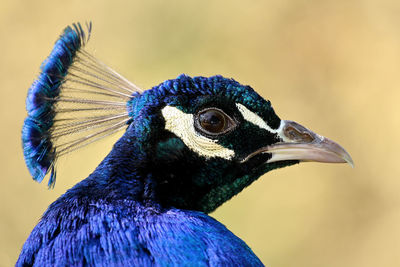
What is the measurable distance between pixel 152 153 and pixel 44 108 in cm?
27

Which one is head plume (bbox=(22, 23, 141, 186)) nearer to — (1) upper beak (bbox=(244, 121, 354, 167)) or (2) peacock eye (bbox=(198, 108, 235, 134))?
(2) peacock eye (bbox=(198, 108, 235, 134))

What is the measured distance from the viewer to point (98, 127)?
4.84 ft

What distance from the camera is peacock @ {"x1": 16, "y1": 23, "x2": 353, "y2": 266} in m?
1.15

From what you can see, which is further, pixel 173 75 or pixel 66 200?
pixel 173 75

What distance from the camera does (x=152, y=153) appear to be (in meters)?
1.34

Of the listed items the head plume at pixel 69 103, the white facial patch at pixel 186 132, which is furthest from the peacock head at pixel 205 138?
the head plume at pixel 69 103

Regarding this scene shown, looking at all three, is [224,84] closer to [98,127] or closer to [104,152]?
[98,127]

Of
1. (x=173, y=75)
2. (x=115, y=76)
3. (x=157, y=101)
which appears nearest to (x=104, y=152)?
(x=173, y=75)

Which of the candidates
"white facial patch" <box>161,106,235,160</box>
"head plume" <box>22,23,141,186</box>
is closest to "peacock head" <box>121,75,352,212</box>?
"white facial patch" <box>161,106,235,160</box>

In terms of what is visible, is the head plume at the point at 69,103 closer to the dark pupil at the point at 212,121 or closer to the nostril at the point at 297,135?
the dark pupil at the point at 212,121

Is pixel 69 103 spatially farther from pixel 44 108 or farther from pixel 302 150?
pixel 302 150

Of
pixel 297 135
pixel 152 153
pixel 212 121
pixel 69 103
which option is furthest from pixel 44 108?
pixel 297 135

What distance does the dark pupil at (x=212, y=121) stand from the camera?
135 centimetres

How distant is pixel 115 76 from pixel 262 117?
411 mm
